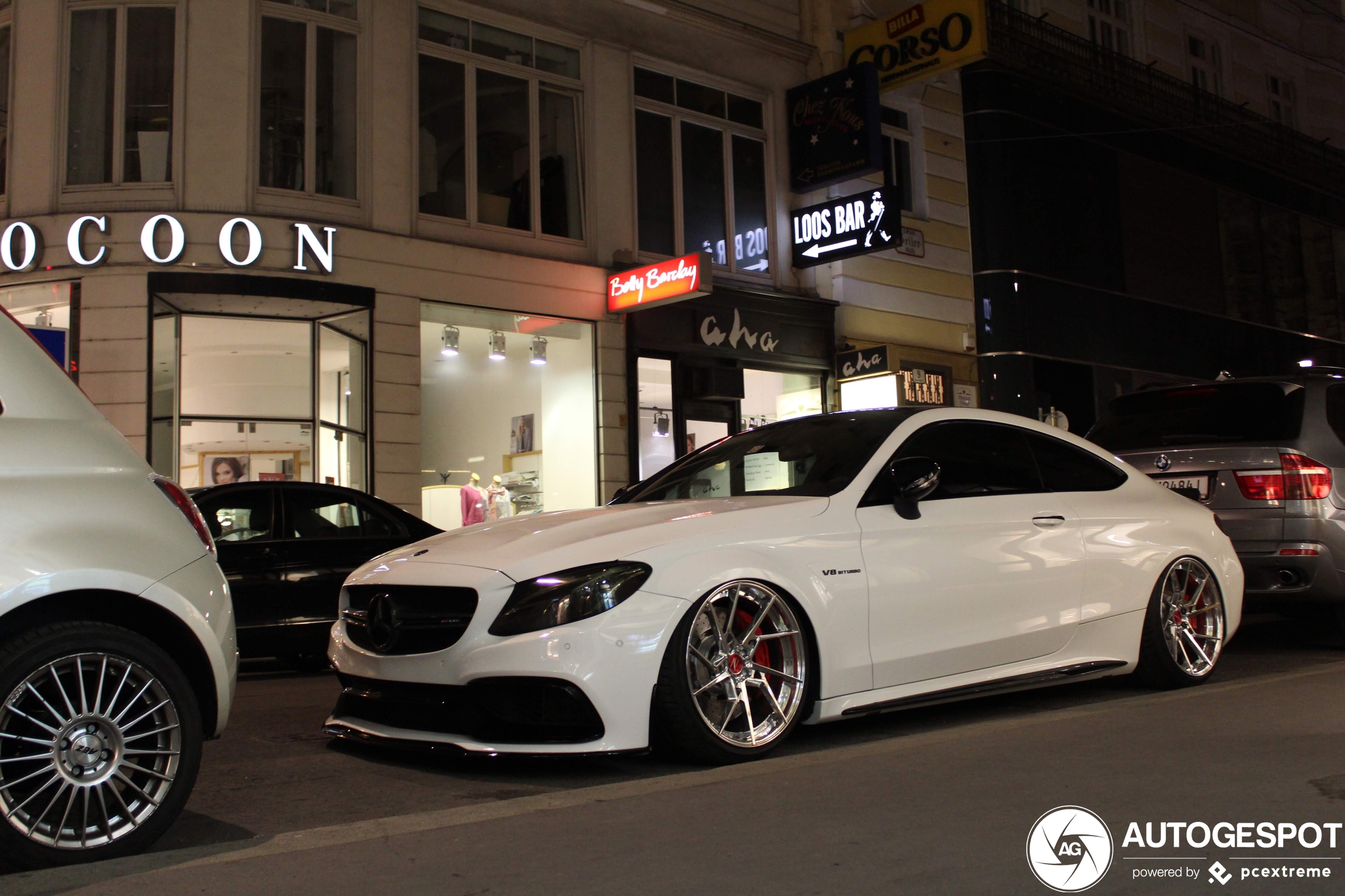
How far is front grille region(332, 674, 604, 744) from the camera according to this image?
421 cm

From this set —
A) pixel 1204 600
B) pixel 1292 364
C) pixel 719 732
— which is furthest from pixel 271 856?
pixel 1292 364

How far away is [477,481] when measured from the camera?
51.4ft

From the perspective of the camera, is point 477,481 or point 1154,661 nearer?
point 1154,661

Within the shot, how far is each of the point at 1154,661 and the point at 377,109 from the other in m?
11.3

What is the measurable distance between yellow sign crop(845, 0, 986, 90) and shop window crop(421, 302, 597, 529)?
656 cm

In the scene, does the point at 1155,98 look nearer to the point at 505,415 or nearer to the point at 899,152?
the point at 899,152

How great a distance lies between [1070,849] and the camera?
330 centimetres

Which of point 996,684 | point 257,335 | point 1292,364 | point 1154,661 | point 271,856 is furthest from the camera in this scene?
point 1292,364

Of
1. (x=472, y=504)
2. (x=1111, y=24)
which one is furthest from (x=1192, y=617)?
(x=1111, y=24)

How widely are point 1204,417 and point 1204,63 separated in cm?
2115

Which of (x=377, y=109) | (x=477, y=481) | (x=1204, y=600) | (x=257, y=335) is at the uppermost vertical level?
(x=377, y=109)

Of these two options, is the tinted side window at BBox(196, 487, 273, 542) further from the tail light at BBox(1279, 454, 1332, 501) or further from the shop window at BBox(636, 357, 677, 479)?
the shop window at BBox(636, 357, 677, 479)

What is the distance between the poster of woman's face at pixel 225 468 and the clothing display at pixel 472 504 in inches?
106

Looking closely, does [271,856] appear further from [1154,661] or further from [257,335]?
[257,335]
